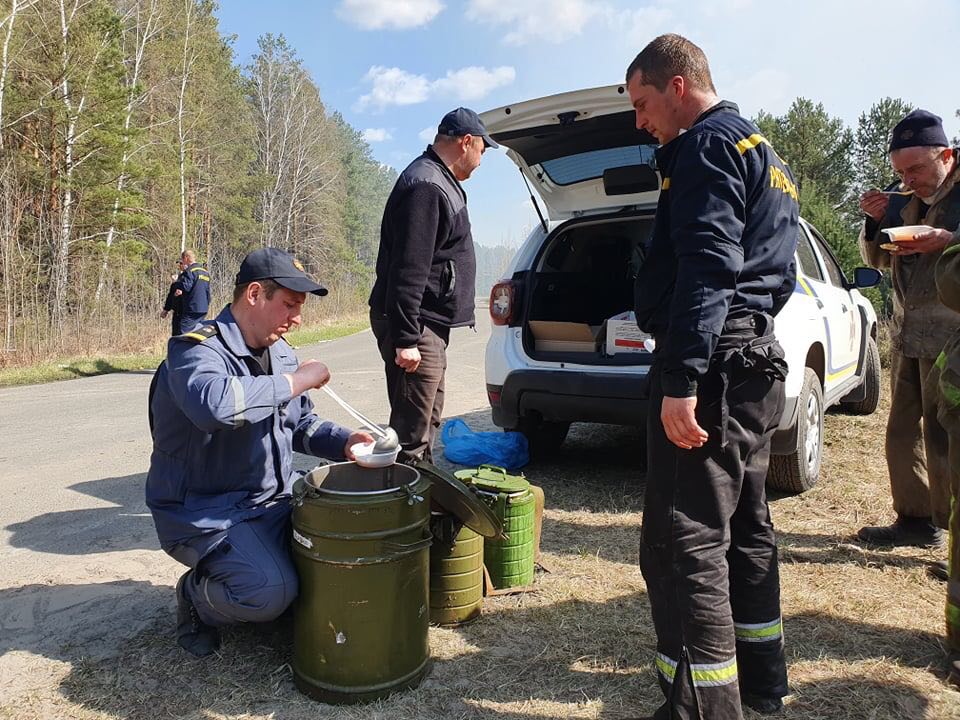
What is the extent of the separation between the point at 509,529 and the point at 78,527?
8.47 feet

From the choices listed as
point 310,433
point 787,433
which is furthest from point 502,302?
point 310,433

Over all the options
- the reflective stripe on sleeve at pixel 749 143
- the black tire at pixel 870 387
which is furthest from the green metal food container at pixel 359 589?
the black tire at pixel 870 387

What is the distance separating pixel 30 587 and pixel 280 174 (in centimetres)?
3340

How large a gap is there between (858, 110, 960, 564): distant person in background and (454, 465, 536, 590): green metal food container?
186cm

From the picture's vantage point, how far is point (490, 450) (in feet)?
15.7

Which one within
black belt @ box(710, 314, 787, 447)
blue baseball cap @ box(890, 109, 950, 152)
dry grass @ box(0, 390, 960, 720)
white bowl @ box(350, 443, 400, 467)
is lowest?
dry grass @ box(0, 390, 960, 720)

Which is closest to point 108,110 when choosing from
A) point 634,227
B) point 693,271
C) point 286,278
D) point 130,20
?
point 130,20

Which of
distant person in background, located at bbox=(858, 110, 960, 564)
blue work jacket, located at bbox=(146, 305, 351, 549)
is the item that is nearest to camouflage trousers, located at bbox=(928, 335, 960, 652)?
distant person in background, located at bbox=(858, 110, 960, 564)

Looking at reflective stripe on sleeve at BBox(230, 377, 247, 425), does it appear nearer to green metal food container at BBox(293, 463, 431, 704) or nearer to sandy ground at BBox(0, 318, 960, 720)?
green metal food container at BBox(293, 463, 431, 704)

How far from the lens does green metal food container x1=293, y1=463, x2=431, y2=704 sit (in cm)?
217

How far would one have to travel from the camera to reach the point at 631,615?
285 centimetres

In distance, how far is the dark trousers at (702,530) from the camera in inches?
76.1

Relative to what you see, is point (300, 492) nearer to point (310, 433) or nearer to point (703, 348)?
point (310, 433)

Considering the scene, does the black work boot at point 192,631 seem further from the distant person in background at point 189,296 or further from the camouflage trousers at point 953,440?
the distant person in background at point 189,296
